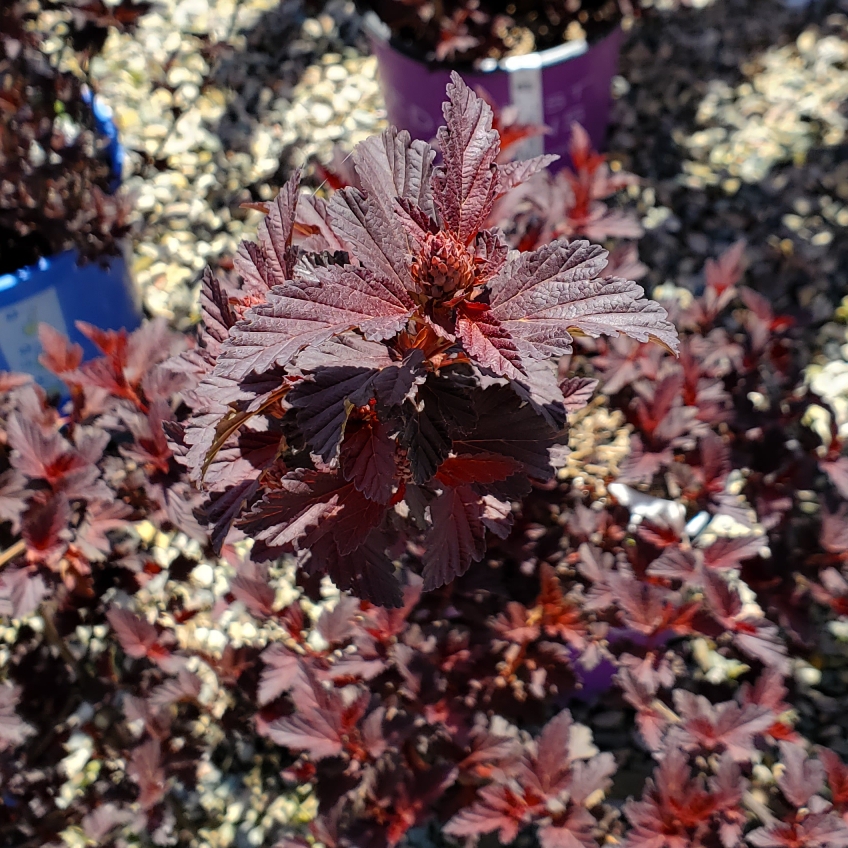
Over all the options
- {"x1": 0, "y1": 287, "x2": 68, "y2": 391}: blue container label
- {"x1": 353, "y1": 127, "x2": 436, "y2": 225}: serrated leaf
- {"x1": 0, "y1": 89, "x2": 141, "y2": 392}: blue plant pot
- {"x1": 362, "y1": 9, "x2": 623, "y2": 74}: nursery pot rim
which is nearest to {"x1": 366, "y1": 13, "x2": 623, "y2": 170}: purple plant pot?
{"x1": 362, "y1": 9, "x2": 623, "y2": 74}: nursery pot rim

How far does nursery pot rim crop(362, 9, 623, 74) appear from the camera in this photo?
8.06ft

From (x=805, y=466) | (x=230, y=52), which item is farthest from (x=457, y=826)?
(x=230, y=52)

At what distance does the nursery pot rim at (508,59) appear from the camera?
2.46 metres

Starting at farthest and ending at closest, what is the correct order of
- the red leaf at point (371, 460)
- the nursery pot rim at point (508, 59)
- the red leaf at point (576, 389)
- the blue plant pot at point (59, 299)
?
the nursery pot rim at point (508, 59), the blue plant pot at point (59, 299), the red leaf at point (576, 389), the red leaf at point (371, 460)

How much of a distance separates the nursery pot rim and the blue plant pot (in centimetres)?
82

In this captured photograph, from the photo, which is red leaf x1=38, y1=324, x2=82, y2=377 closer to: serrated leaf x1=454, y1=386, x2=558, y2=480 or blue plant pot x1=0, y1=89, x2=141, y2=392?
blue plant pot x1=0, y1=89, x2=141, y2=392

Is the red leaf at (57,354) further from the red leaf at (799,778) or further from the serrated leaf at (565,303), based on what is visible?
the red leaf at (799,778)

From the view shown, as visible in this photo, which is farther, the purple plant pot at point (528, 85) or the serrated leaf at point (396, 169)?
the purple plant pot at point (528, 85)

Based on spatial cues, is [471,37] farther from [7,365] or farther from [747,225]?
[7,365]

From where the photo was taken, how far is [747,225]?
2.78 meters

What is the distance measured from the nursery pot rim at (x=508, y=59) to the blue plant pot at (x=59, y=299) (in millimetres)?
818

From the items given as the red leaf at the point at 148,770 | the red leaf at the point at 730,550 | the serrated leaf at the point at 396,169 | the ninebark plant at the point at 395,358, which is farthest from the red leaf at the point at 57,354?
the red leaf at the point at 730,550

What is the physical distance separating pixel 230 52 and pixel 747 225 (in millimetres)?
1823

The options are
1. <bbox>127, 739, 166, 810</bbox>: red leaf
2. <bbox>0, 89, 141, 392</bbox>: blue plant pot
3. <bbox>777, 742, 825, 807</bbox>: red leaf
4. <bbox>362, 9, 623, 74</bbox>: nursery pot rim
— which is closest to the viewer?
<bbox>777, 742, 825, 807</bbox>: red leaf
